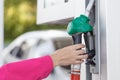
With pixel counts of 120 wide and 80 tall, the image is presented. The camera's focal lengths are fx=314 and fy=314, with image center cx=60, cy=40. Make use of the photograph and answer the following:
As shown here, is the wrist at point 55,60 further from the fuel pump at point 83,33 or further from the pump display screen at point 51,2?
the pump display screen at point 51,2

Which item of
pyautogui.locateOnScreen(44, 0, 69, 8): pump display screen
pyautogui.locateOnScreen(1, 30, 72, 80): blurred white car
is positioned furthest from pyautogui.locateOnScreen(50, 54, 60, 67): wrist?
pyautogui.locateOnScreen(1, 30, 72, 80): blurred white car

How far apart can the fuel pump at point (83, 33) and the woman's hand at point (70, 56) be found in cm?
2

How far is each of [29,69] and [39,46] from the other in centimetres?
191

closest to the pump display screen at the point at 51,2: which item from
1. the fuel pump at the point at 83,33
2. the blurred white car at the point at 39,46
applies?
the fuel pump at the point at 83,33

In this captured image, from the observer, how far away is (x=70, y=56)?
0.63 metres

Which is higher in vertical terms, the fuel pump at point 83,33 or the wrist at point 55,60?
the fuel pump at point 83,33

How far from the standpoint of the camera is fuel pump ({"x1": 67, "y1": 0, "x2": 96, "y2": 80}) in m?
0.62

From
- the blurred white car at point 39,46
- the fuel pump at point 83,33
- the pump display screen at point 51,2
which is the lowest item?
the blurred white car at point 39,46

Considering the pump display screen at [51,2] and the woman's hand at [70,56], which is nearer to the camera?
the woman's hand at [70,56]

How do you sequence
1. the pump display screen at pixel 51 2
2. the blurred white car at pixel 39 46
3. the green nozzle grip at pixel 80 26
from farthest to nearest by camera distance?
1. the blurred white car at pixel 39 46
2. the pump display screen at pixel 51 2
3. the green nozzle grip at pixel 80 26

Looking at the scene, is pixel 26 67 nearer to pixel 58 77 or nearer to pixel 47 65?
pixel 47 65

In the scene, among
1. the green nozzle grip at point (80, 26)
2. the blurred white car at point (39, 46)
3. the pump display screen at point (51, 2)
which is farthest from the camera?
the blurred white car at point (39, 46)

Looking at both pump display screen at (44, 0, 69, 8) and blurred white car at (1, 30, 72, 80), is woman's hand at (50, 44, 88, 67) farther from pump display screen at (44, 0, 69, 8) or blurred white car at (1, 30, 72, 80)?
blurred white car at (1, 30, 72, 80)

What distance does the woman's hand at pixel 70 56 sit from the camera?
0.63m
